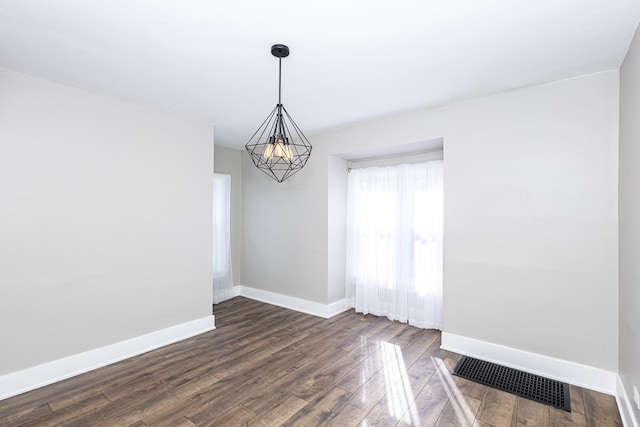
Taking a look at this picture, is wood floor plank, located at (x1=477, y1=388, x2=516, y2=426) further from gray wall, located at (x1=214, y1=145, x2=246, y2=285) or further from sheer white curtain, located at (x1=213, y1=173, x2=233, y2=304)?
gray wall, located at (x1=214, y1=145, x2=246, y2=285)

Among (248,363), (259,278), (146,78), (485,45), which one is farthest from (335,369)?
(146,78)

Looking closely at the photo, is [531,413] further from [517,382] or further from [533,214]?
[533,214]

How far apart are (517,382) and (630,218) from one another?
59.0 inches

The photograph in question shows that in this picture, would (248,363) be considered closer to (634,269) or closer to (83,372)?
(83,372)

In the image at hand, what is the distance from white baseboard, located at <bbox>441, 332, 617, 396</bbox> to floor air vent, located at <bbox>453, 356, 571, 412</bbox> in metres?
0.06

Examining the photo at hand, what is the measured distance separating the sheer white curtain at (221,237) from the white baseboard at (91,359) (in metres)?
1.20

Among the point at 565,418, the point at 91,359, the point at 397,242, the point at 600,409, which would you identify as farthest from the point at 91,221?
the point at 600,409

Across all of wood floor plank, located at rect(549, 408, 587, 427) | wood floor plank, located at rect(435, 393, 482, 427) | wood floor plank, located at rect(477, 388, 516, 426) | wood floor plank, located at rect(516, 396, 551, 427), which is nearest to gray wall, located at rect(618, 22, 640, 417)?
wood floor plank, located at rect(549, 408, 587, 427)

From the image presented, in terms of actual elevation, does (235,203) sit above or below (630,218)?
above

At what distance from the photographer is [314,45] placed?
6.84 feet

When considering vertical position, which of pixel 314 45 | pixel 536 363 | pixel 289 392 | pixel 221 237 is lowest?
pixel 289 392

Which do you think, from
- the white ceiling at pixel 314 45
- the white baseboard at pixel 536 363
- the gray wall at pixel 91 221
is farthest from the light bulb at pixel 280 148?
the white baseboard at pixel 536 363

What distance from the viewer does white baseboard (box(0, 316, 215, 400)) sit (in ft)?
7.91

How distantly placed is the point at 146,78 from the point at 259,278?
128 inches
